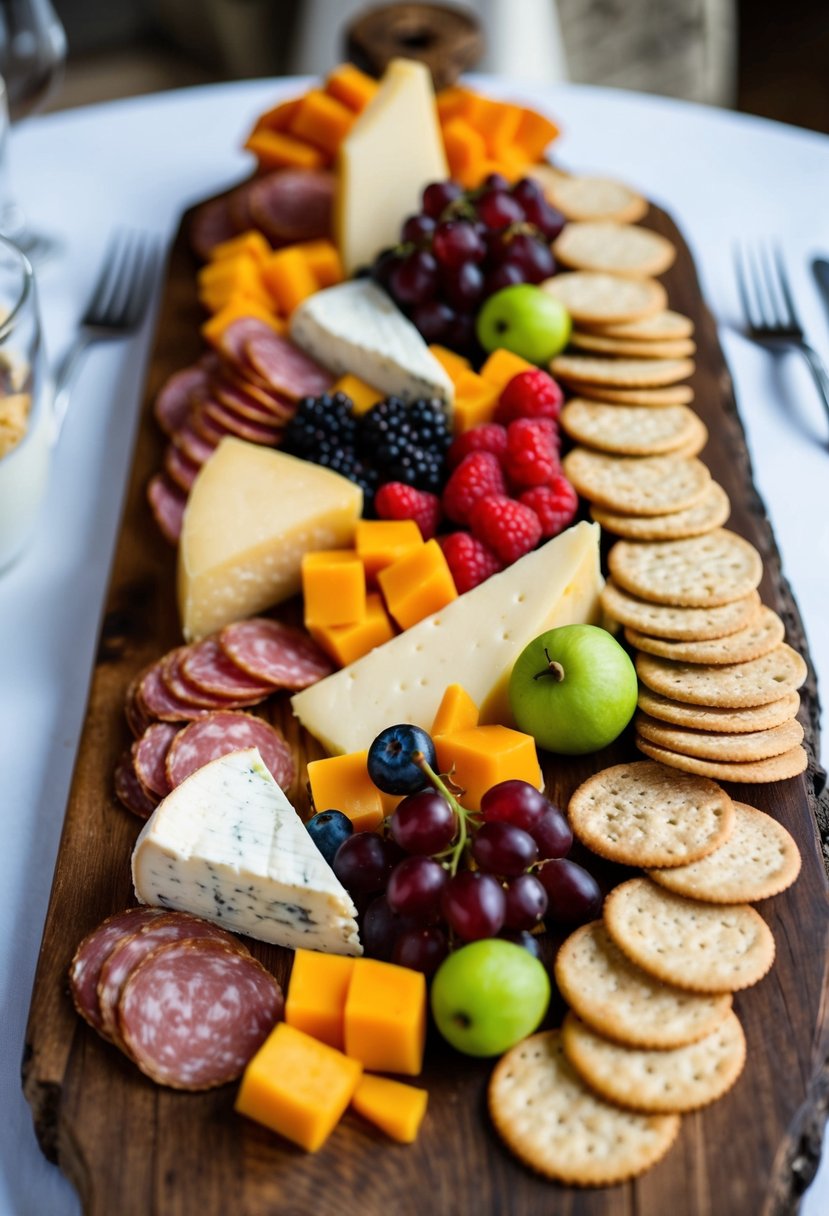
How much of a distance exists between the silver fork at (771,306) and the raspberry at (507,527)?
758 millimetres

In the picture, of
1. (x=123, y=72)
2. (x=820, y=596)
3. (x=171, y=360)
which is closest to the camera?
(x=820, y=596)

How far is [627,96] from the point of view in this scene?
3.05 meters

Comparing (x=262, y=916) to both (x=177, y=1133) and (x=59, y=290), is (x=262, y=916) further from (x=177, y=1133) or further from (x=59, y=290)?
(x=59, y=290)

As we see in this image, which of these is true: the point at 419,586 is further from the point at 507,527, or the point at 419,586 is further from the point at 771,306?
the point at 771,306

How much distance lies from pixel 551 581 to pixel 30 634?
85cm

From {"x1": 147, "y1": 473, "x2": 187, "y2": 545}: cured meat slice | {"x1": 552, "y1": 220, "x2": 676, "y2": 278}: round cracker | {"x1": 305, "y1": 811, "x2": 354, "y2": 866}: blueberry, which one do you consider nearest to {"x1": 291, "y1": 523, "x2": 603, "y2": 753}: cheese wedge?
{"x1": 305, "y1": 811, "x2": 354, "y2": 866}: blueberry

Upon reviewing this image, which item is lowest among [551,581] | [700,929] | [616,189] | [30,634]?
[30,634]

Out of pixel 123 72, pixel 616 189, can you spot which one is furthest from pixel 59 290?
pixel 123 72

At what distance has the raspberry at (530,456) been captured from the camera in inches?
71.4

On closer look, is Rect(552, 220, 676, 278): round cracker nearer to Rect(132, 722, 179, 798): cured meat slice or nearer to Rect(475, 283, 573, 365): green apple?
Rect(475, 283, 573, 365): green apple

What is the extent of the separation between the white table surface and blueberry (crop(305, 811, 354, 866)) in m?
0.39

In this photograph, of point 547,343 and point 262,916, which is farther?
point 547,343

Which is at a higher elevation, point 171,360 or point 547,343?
point 547,343

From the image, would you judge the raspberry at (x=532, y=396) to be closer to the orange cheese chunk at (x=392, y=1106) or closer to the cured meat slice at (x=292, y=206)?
the cured meat slice at (x=292, y=206)
